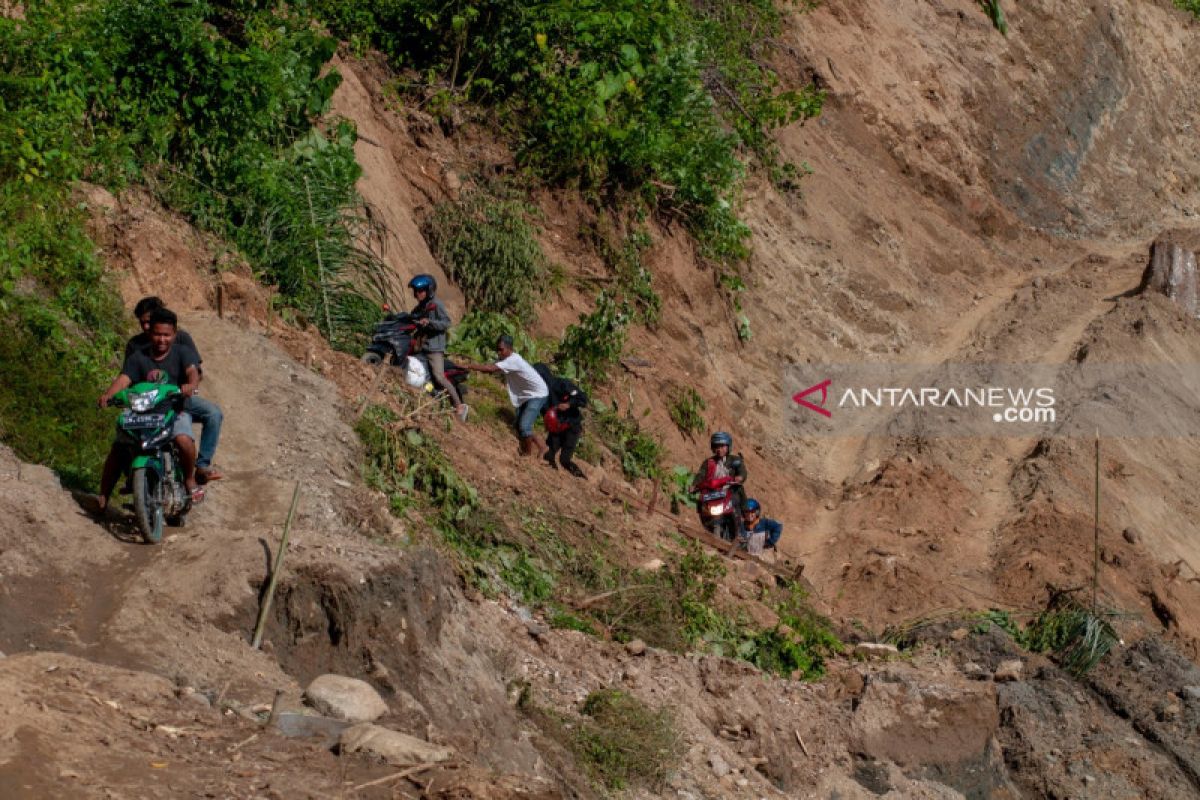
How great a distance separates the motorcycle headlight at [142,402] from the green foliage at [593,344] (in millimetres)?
8744

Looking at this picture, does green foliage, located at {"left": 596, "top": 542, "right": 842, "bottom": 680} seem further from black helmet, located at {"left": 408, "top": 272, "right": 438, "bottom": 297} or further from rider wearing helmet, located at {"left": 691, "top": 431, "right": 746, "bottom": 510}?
black helmet, located at {"left": 408, "top": 272, "right": 438, "bottom": 297}

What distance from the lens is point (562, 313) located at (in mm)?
18188

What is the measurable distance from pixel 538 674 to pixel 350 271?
220 inches

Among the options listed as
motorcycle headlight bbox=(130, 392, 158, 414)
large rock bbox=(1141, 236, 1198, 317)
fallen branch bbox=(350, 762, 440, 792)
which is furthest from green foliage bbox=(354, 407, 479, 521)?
large rock bbox=(1141, 236, 1198, 317)

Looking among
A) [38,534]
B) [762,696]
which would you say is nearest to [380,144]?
[762,696]

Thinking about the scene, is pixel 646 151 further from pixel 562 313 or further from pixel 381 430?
pixel 381 430

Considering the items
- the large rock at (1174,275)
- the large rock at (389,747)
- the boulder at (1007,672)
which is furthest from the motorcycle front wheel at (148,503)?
the large rock at (1174,275)

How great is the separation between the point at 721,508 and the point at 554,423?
2.09m

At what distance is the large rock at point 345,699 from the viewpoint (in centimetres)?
712

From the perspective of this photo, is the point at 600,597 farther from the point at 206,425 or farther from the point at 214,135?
the point at 214,135

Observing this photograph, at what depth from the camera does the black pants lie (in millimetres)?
14878

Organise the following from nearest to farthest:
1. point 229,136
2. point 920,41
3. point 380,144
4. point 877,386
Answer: point 229,136 < point 380,144 < point 877,386 < point 920,41

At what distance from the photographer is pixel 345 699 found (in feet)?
23.6

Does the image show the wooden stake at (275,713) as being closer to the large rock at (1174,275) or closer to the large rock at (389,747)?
the large rock at (389,747)
